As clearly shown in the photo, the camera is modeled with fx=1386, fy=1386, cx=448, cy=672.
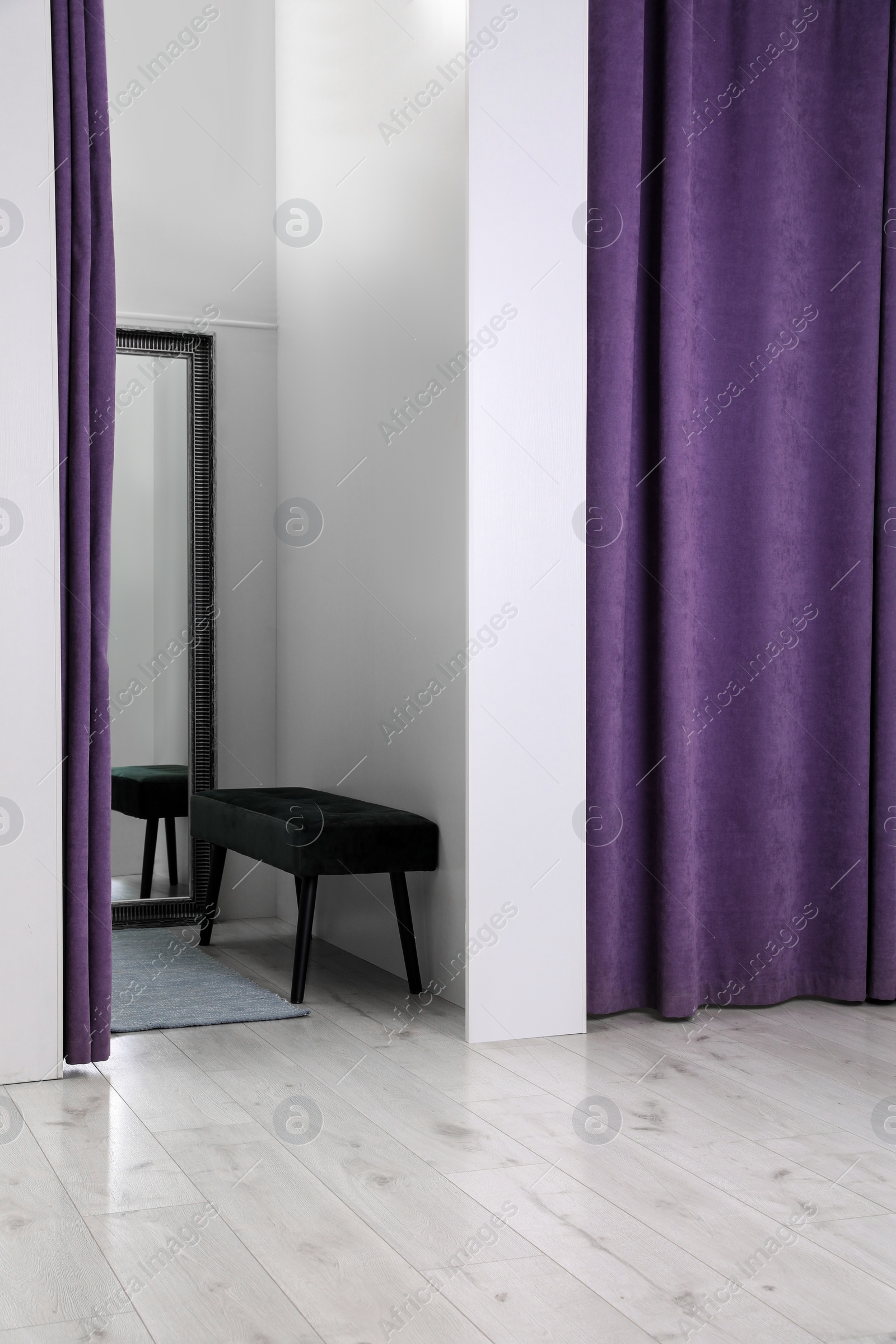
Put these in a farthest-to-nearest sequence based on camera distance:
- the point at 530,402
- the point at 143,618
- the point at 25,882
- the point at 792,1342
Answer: the point at 143,618 → the point at 530,402 → the point at 25,882 → the point at 792,1342

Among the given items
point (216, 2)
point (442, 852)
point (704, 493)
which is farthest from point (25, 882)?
point (216, 2)

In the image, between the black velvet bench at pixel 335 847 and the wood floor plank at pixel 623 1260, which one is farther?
the black velvet bench at pixel 335 847

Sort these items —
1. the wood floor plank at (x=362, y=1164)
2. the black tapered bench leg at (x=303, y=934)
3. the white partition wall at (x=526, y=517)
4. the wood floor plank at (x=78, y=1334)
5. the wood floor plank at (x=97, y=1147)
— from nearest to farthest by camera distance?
the wood floor plank at (x=78, y=1334) → the wood floor plank at (x=362, y=1164) → the wood floor plank at (x=97, y=1147) → the white partition wall at (x=526, y=517) → the black tapered bench leg at (x=303, y=934)

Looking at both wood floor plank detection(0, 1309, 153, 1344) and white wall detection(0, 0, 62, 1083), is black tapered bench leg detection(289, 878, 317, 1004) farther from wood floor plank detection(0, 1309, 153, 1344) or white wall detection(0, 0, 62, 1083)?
wood floor plank detection(0, 1309, 153, 1344)

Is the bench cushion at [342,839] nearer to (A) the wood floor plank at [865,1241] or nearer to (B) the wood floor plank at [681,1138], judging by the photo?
(B) the wood floor plank at [681,1138]

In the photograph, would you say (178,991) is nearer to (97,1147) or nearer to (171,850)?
(171,850)

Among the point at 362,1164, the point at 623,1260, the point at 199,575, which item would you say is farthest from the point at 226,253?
the point at 623,1260

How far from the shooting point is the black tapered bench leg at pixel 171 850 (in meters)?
4.47

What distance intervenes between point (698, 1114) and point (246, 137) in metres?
3.50

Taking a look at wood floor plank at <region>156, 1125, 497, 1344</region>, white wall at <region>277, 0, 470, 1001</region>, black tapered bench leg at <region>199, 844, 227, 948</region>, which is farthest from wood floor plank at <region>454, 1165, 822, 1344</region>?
black tapered bench leg at <region>199, 844, 227, 948</region>

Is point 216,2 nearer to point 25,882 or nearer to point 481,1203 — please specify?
point 25,882

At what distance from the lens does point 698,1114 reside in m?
2.59

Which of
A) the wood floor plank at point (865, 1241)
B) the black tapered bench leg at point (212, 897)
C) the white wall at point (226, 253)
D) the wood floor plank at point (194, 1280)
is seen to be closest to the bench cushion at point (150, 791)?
the white wall at point (226, 253)

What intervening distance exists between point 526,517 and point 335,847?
35.6 inches
